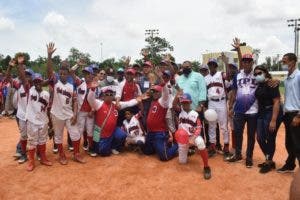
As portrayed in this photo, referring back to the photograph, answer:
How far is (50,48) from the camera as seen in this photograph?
722cm

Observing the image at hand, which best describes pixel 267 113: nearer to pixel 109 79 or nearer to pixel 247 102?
pixel 247 102

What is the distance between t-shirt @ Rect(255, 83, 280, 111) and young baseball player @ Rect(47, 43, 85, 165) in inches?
153

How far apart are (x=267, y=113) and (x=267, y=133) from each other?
1.30 ft

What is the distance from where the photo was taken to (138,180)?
6926 mm

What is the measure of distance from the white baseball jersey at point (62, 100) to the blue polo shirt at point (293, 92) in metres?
4.46

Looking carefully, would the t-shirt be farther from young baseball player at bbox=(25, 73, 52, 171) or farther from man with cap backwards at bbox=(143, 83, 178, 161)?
young baseball player at bbox=(25, 73, 52, 171)

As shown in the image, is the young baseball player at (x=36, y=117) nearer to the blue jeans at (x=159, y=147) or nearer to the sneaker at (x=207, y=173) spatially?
the blue jeans at (x=159, y=147)

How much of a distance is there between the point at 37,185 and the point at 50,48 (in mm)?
2707

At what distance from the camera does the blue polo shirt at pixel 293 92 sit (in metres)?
6.49

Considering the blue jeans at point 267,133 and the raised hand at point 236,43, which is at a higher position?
the raised hand at point 236,43

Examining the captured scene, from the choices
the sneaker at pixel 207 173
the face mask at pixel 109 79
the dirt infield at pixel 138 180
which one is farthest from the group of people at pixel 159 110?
the dirt infield at pixel 138 180

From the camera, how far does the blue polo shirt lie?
6.49 m

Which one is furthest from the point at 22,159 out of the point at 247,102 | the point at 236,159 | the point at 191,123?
the point at 247,102

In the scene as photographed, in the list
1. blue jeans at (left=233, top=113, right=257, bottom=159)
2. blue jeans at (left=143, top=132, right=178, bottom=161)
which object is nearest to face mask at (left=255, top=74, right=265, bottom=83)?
blue jeans at (left=233, top=113, right=257, bottom=159)
